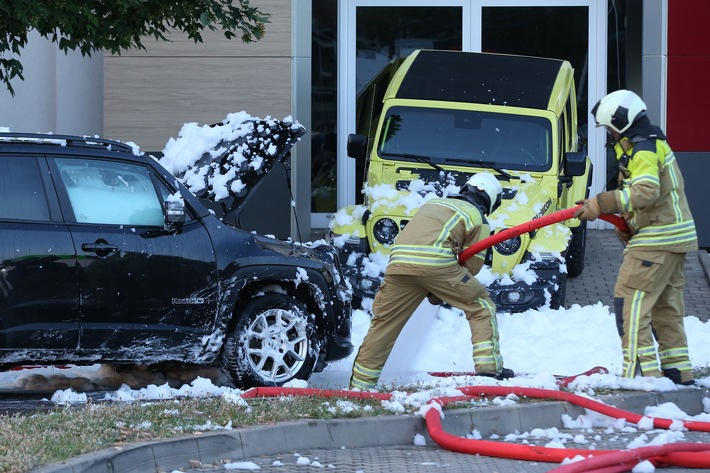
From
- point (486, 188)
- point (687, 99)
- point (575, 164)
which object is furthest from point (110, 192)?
point (687, 99)

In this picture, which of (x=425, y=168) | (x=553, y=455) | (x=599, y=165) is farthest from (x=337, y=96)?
(x=553, y=455)

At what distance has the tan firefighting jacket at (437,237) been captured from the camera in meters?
8.38

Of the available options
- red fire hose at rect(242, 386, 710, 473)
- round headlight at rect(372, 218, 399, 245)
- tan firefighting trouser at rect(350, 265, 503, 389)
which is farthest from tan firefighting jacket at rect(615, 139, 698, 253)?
round headlight at rect(372, 218, 399, 245)

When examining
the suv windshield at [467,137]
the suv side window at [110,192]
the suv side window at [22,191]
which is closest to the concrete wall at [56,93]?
the suv windshield at [467,137]

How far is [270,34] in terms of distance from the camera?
1669 centimetres

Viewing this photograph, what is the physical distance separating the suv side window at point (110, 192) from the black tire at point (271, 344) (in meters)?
0.92

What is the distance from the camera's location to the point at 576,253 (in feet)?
46.9

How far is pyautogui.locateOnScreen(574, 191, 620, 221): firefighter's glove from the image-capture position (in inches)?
318

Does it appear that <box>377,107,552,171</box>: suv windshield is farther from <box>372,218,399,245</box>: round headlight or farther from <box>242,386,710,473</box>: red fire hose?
<box>242,386,710,473</box>: red fire hose

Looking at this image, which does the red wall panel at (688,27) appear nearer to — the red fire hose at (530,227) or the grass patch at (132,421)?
the red fire hose at (530,227)

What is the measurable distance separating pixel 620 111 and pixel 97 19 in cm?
457

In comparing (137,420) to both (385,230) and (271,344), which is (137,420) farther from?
(385,230)

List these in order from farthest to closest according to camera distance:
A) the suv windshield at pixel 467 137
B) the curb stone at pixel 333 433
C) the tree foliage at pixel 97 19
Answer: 1. the suv windshield at pixel 467 137
2. the tree foliage at pixel 97 19
3. the curb stone at pixel 333 433

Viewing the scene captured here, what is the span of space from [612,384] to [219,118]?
976 cm
